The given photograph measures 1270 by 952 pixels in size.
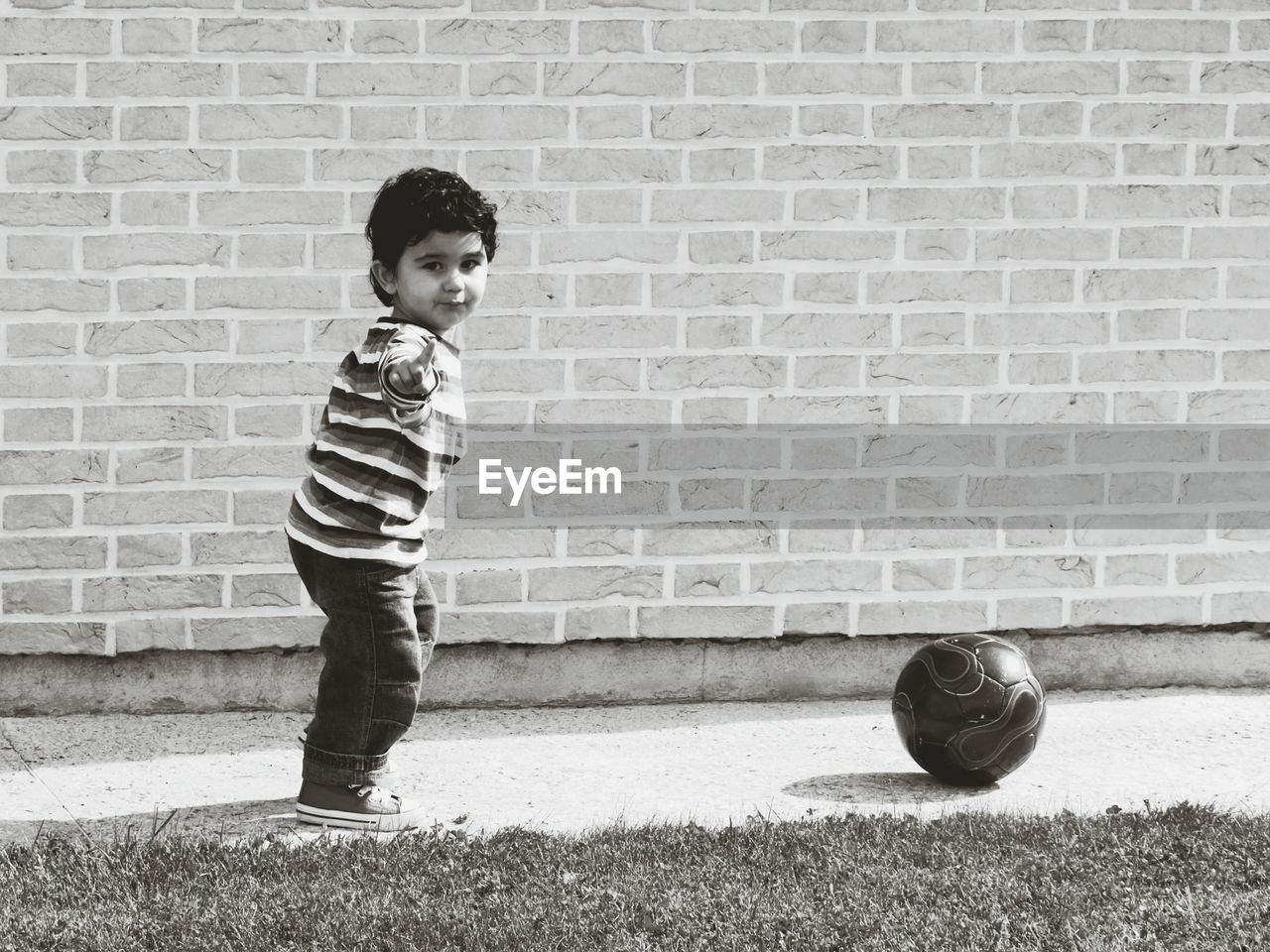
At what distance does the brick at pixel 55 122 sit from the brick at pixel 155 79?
8 centimetres

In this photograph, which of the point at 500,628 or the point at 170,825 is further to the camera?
the point at 500,628

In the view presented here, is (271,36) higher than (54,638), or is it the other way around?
(271,36)

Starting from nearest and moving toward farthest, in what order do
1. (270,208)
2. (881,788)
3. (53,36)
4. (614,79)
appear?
(881,788) < (53,36) < (270,208) < (614,79)

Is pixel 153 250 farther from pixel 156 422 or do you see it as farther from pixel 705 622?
pixel 705 622

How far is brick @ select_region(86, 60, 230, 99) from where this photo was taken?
18.0 feet

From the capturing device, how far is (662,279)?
573 centimetres

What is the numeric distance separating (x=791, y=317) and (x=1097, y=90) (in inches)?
57.6

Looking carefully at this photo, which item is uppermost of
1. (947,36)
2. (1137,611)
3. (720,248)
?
(947,36)

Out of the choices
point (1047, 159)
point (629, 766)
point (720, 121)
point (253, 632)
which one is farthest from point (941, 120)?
point (253, 632)

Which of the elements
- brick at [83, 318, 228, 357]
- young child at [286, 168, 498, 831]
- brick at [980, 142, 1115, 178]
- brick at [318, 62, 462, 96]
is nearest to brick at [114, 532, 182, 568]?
brick at [83, 318, 228, 357]

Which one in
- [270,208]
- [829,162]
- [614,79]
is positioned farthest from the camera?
[829,162]

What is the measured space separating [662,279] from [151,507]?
2060 mm

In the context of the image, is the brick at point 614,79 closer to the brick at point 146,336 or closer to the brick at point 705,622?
the brick at point 146,336

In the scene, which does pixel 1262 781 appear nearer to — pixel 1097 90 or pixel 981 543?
pixel 981 543
